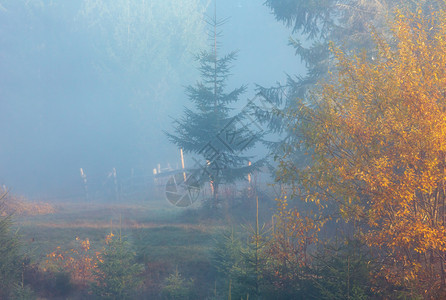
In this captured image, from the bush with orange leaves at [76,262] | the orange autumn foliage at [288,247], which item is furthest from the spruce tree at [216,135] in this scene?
the orange autumn foliage at [288,247]

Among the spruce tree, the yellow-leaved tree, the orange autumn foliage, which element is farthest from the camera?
the spruce tree

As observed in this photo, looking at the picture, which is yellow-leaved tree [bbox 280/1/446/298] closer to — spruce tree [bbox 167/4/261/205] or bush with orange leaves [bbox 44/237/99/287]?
bush with orange leaves [bbox 44/237/99/287]

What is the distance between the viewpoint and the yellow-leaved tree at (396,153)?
6.12 m

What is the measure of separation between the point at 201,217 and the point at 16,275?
847 centimetres

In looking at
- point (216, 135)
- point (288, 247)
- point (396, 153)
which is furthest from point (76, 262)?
point (396, 153)

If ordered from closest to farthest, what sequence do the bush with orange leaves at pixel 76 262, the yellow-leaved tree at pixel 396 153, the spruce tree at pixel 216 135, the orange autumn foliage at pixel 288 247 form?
the yellow-leaved tree at pixel 396 153
the orange autumn foliage at pixel 288 247
the bush with orange leaves at pixel 76 262
the spruce tree at pixel 216 135

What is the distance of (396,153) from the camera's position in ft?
22.1

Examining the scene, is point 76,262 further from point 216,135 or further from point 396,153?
point 396,153

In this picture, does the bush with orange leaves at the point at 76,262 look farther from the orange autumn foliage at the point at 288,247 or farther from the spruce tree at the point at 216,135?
the spruce tree at the point at 216,135

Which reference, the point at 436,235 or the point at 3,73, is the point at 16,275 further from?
the point at 3,73

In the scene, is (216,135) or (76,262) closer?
(76,262)

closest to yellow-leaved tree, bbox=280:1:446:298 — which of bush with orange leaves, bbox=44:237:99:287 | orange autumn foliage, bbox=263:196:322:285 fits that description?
orange autumn foliage, bbox=263:196:322:285

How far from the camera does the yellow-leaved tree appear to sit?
612 centimetres

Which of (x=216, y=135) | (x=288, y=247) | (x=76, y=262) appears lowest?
(x=76, y=262)
